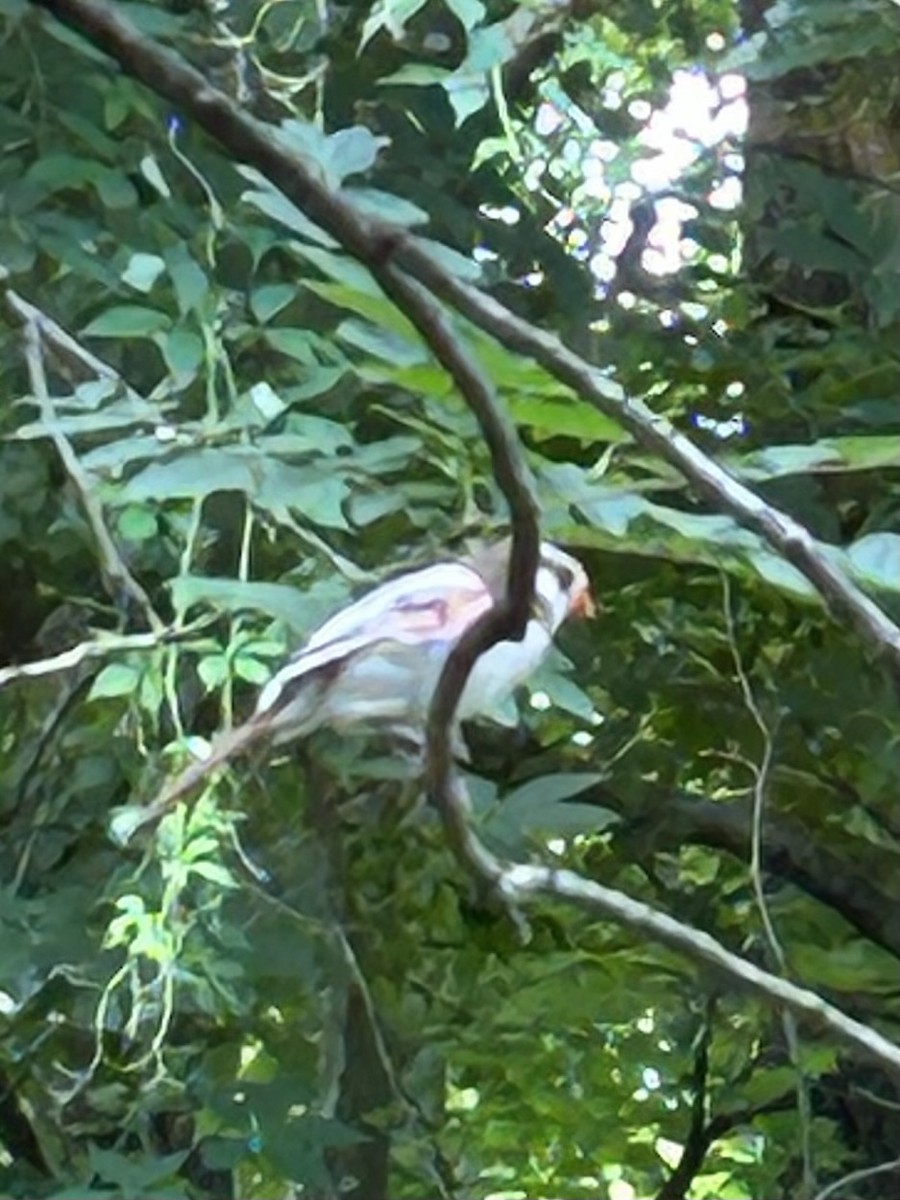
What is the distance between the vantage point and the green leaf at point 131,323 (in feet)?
2.15

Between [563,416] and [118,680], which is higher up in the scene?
[563,416]

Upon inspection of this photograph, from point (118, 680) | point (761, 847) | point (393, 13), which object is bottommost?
point (761, 847)

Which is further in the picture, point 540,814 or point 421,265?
point 540,814

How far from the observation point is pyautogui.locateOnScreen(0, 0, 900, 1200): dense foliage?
2.15 feet

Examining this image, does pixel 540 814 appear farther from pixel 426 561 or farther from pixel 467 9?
pixel 467 9

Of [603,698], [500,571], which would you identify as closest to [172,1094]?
[603,698]

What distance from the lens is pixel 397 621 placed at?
1.85ft

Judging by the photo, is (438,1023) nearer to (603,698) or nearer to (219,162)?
(603,698)

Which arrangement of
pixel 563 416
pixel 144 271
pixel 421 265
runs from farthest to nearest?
1. pixel 144 271
2. pixel 563 416
3. pixel 421 265

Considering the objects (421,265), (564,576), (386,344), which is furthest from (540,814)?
(421,265)

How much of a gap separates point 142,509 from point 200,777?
0.13 m

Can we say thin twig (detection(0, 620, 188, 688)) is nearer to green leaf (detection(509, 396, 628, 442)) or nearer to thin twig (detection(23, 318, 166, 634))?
thin twig (detection(23, 318, 166, 634))

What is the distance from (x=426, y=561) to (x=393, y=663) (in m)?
0.07

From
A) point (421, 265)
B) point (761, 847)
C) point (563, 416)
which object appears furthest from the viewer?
point (761, 847)
